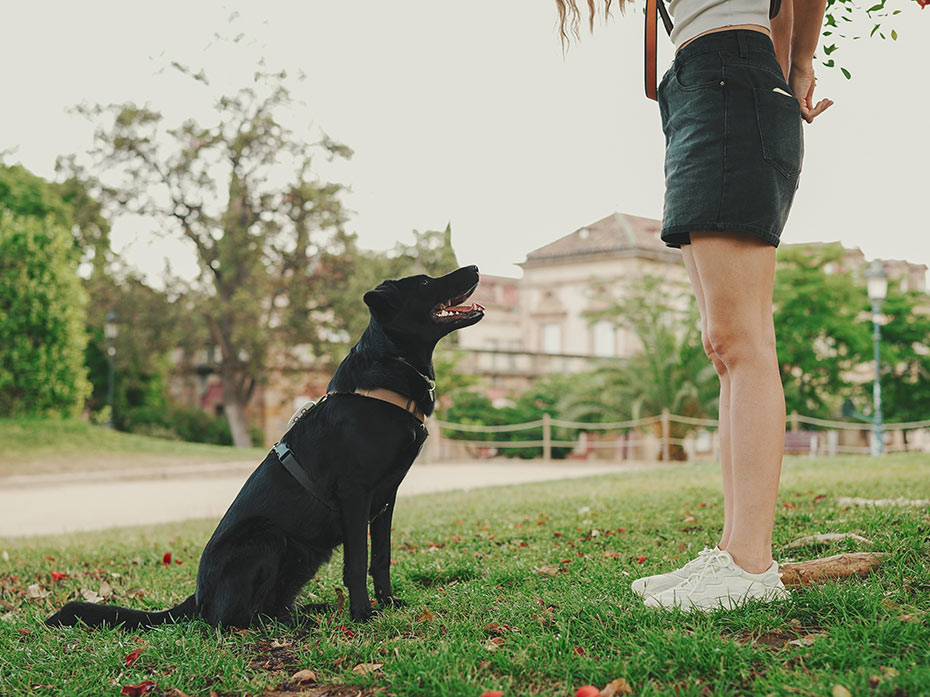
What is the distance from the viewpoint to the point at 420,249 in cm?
3672

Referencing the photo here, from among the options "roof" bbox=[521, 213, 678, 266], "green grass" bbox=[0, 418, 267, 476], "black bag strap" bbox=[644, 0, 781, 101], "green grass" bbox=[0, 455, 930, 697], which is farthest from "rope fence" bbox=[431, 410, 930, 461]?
"roof" bbox=[521, 213, 678, 266]

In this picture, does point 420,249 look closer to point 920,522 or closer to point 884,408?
point 884,408

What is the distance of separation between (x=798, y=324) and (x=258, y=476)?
26.6m

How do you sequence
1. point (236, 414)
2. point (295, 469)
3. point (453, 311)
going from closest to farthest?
point (295, 469), point (453, 311), point (236, 414)

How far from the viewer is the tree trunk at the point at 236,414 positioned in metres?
32.4

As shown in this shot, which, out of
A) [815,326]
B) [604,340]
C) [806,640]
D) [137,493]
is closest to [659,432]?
[815,326]

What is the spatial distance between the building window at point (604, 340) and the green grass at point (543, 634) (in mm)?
43783

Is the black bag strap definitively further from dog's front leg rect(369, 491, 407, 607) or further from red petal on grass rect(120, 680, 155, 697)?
red petal on grass rect(120, 680, 155, 697)

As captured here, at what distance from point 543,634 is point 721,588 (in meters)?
0.56

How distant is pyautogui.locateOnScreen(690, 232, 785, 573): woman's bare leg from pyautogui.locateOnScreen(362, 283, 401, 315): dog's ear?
1.16 meters

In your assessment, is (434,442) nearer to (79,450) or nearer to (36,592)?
(79,450)

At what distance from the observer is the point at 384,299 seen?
10.8ft

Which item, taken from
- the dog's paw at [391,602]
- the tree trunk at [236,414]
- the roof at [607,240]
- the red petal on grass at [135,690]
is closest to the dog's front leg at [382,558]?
the dog's paw at [391,602]

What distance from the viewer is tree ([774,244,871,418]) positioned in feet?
89.5
